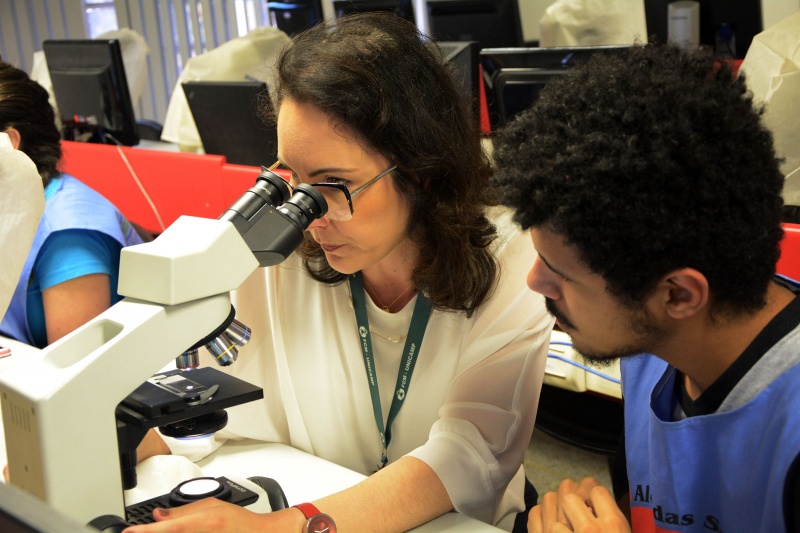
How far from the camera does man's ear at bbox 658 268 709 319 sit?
2.95ft

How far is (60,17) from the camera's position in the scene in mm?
6879

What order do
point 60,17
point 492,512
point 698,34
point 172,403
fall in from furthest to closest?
point 60,17 < point 698,34 < point 492,512 < point 172,403

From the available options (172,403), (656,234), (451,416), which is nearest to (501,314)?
(451,416)

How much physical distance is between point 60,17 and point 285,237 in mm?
6906

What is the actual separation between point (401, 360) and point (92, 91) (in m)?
2.69

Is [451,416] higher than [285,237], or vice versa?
[285,237]

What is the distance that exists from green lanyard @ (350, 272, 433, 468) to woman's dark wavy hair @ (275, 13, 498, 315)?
4cm

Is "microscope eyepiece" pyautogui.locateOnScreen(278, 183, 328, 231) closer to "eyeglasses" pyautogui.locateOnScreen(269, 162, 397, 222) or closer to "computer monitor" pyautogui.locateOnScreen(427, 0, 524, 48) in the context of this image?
"eyeglasses" pyautogui.locateOnScreen(269, 162, 397, 222)

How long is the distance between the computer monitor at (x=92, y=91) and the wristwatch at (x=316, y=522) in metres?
2.75

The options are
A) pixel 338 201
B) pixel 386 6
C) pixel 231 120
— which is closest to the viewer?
pixel 338 201

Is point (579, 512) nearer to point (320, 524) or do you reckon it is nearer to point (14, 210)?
point (320, 524)

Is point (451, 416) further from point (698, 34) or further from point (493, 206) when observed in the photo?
point (698, 34)

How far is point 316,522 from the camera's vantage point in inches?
43.3

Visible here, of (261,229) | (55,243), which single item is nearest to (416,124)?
(261,229)
